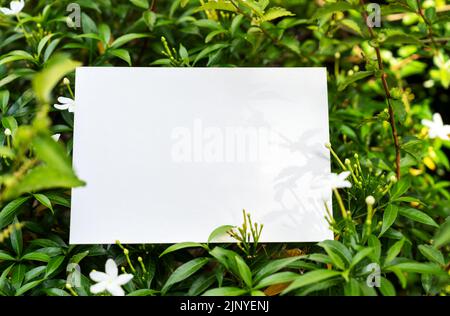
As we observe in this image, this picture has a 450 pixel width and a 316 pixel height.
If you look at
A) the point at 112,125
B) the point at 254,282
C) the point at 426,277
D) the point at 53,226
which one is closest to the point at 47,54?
the point at 112,125

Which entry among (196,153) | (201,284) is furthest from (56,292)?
(196,153)

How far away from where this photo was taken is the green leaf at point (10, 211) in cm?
93

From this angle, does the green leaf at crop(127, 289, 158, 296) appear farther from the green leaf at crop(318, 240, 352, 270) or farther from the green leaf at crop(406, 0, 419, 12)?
the green leaf at crop(406, 0, 419, 12)

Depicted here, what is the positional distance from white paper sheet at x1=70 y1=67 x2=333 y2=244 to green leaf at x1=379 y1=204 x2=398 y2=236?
0.33ft

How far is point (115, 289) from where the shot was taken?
79 cm

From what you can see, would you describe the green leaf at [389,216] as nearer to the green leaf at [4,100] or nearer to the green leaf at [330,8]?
the green leaf at [330,8]

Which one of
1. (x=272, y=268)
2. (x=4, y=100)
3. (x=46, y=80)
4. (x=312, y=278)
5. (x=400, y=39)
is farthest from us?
(x=4, y=100)

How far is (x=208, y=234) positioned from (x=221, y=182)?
0.34ft

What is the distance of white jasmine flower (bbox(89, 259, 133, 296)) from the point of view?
31.2 inches

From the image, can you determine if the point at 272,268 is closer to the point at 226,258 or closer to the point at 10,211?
the point at 226,258

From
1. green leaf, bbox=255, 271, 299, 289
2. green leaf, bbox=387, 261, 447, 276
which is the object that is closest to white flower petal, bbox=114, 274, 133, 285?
green leaf, bbox=255, 271, 299, 289

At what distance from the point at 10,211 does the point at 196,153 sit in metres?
0.38

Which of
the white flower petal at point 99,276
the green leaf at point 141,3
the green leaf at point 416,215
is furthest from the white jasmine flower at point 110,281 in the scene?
the green leaf at point 141,3
